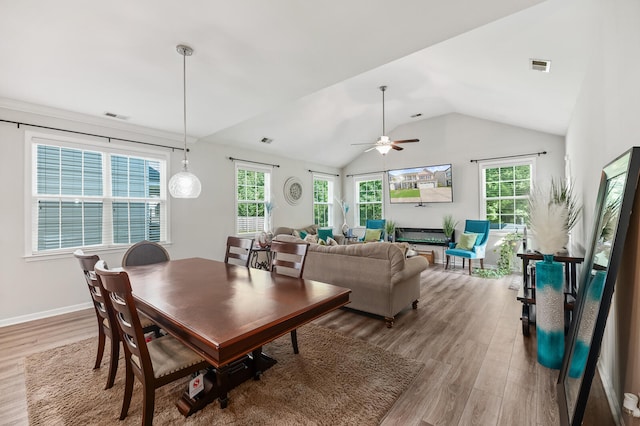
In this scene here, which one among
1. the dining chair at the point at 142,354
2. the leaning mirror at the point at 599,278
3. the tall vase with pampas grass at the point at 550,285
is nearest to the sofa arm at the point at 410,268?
the tall vase with pampas grass at the point at 550,285

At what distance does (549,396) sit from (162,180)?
5.20m

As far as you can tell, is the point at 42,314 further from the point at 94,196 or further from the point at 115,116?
the point at 115,116

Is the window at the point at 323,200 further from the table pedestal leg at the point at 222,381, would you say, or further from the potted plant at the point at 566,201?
the table pedestal leg at the point at 222,381

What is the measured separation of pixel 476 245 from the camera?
554 centimetres

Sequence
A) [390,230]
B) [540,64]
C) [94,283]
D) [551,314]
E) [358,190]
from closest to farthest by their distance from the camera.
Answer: [94,283], [551,314], [540,64], [390,230], [358,190]

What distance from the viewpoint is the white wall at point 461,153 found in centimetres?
531

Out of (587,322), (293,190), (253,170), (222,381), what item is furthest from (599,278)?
(293,190)

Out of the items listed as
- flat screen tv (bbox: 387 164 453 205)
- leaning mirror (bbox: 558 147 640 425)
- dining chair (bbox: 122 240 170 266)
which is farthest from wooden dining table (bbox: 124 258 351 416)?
flat screen tv (bbox: 387 164 453 205)

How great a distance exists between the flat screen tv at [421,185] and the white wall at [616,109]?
157 inches

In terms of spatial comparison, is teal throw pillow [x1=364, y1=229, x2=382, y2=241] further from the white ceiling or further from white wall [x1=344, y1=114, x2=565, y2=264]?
the white ceiling

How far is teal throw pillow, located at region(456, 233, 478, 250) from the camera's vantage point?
18.0 ft

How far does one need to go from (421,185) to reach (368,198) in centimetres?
165

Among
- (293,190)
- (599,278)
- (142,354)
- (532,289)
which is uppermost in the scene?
(293,190)

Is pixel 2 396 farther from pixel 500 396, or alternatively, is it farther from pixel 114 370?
pixel 500 396
